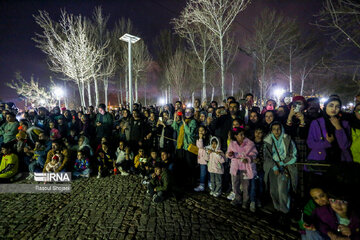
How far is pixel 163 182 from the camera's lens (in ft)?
14.5

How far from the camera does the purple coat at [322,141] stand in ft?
10.2

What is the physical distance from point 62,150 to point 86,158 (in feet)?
2.76

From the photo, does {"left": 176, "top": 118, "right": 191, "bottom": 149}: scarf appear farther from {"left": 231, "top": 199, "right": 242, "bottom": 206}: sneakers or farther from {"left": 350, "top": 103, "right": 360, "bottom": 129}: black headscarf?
{"left": 350, "top": 103, "right": 360, "bottom": 129}: black headscarf

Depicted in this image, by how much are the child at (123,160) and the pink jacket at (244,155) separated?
12.5ft

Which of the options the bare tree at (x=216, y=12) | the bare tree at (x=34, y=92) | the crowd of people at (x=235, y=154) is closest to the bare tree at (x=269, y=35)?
the bare tree at (x=216, y=12)

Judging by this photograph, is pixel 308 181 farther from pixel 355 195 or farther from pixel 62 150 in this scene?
pixel 62 150

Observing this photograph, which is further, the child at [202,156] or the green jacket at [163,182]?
the child at [202,156]

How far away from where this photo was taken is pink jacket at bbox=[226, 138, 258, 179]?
3777 mm

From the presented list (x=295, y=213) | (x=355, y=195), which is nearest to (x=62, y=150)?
(x=295, y=213)

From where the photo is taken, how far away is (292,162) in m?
3.37

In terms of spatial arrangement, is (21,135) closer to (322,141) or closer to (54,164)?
(54,164)

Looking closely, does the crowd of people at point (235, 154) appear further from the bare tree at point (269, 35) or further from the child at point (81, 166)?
the bare tree at point (269, 35)

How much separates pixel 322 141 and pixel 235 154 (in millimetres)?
1678

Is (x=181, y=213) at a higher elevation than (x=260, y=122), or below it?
below
